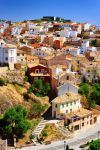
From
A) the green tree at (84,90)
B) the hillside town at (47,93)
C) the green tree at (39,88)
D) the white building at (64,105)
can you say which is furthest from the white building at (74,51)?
the white building at (64,105)

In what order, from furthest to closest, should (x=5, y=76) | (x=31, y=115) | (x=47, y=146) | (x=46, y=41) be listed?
(x=46, y=41), (x=5, y=76), (x=31, y=115), (x=47, y=146)

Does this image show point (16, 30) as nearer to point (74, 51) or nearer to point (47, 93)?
point (74, 51)

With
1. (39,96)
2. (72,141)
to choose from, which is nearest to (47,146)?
(72,141)

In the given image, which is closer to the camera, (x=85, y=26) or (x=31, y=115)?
(x=31, y=115)

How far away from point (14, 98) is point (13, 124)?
512 centimetres

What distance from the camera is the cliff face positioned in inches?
1758

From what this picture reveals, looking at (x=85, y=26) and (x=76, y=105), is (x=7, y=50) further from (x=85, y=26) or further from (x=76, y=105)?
(x=85, y=26)

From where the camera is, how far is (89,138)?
1640 inches

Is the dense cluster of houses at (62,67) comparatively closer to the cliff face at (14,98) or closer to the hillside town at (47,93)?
the hillside town at (47,93)

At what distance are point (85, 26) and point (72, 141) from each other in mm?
56019

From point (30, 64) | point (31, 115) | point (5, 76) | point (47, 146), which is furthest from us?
point (30, 64)

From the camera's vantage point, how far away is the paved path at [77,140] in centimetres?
3920

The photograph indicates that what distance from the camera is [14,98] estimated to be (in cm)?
4556

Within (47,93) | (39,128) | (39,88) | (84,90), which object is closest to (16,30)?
(84,90)
